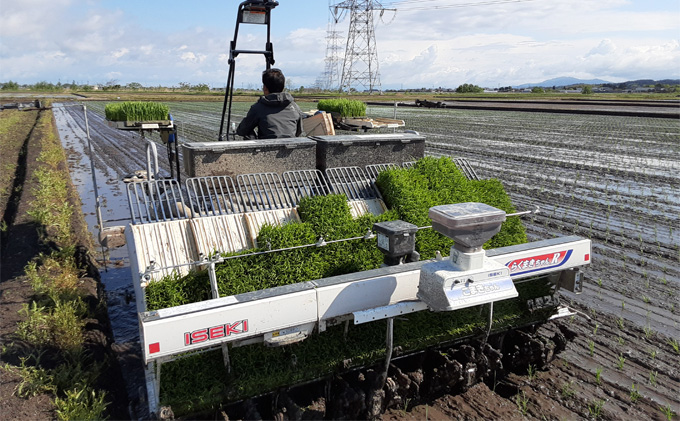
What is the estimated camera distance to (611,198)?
10570 millimetres

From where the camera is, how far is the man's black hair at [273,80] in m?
5.04

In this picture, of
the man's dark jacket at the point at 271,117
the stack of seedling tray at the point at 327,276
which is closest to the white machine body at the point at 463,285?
the stack of seedling tray at the point at 327,276

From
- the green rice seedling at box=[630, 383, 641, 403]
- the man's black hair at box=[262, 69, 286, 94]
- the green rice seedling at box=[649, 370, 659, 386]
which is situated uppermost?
the man's black hair at box=[262, 69, 286, 94]

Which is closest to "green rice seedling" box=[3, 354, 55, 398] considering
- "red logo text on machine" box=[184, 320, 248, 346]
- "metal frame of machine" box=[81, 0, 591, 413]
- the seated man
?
"metal frame of machine" box=[81, 0, 591, 413]

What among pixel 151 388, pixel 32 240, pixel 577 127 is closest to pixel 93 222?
pixel 32 240

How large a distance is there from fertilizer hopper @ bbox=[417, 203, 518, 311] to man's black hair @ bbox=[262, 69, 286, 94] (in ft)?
8.73

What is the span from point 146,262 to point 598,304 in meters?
4.87

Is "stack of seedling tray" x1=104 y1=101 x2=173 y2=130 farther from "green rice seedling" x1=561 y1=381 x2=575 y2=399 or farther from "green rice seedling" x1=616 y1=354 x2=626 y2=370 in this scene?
"green rice seedling" x1=616 y1=354 x2=626 y2=370

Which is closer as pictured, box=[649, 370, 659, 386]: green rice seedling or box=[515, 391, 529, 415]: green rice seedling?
box=[515, 391, 529, 415]: green rice seedling

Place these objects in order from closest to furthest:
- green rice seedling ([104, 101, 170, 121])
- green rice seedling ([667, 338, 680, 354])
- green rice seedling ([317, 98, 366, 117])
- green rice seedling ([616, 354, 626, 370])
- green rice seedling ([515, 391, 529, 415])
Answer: green rice seedling ([515, 391, 529, 415]) → green rice seedling ([616, 354, 626, 370]) → green rice seedling ([667, 338, 680, 354]) → green rice seedling ([104, 101, 170, 121]) → green rice seedling ([317, 98, 366, 117])

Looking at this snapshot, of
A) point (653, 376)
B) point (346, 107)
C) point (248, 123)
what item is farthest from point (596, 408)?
point (346, 107)

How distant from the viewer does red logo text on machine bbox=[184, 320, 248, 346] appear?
9.42ft

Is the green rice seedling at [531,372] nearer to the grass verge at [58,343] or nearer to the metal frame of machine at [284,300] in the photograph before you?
the metal frame of machine at [284,300]

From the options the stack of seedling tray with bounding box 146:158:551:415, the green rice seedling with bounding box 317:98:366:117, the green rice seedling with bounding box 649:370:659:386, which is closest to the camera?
the stack of seedling tray with bounding box 146:158:551:415
